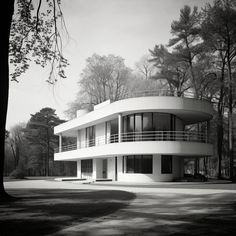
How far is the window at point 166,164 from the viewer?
95.9 feet

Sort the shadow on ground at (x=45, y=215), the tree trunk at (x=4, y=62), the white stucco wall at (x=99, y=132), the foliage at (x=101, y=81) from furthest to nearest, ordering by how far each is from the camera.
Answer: the foliage at (x=101, y=81)
the white stucco wall at (x=99, y=132)
the tree trunk at (x=4, y=62)
the shadow on ground at (x=45, y=215)

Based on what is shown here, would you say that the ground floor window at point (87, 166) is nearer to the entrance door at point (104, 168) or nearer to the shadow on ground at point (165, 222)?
the entrance door at point (104, 168)

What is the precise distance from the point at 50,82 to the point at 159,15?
7549 millimetres

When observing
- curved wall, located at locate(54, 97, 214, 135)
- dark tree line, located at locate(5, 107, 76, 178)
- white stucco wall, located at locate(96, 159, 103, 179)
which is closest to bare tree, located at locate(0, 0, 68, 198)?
curved wall, located at locate(54, 97, 214, 135)

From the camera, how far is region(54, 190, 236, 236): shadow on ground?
765 cm

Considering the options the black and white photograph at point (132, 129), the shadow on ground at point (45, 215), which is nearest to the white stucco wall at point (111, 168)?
the black and white photograph at point (132, 129)

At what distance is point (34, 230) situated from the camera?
786 cm

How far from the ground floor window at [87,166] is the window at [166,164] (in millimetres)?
12417

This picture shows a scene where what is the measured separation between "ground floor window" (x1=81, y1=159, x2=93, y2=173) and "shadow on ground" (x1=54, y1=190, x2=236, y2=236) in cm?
2805

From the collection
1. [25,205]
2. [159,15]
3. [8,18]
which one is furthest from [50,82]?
[159,15]

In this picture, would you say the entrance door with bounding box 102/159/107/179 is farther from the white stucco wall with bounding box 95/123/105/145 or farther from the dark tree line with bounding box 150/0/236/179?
the dark tree line with bounding box 150/0/236/179

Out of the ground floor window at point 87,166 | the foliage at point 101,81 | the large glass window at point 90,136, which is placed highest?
the foliage at point 101,81

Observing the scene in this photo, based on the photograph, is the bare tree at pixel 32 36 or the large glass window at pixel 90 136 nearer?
the bare tree at pixel 32 36

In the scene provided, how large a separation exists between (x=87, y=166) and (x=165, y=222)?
107 feet
